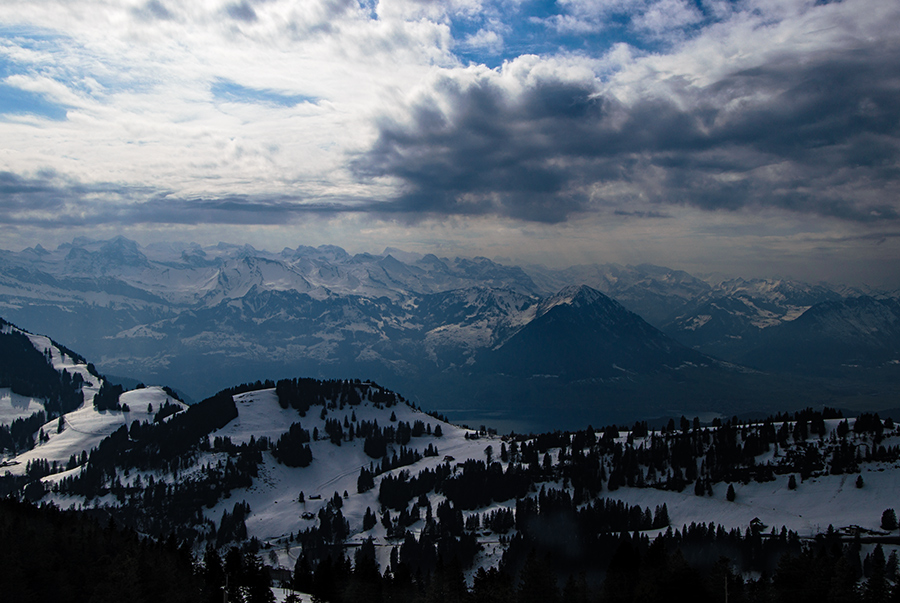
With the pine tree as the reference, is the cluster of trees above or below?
above

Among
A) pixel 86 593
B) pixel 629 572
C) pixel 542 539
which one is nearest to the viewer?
pixel 86 593

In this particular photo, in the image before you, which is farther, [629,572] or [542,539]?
[542,539]

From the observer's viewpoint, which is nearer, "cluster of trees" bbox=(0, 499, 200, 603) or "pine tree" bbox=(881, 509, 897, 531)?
"cluster of trees" bbox=(0, 499, 200, 603)

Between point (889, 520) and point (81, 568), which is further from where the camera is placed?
point (889, 520)

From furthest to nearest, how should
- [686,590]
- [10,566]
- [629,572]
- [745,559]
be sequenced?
[745,559]
[629,572]
[686,590]
[10,566]

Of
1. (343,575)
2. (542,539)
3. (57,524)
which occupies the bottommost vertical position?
(542,539)

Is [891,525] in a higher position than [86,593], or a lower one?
lower

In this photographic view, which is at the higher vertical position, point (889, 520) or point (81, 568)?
point (81, 568)

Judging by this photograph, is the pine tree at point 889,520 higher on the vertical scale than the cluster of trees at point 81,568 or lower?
lower

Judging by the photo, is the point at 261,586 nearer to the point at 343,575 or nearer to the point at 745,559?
the point at 343,575

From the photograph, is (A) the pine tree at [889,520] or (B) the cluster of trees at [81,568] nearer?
(B) the cluster of trees at [81,568]

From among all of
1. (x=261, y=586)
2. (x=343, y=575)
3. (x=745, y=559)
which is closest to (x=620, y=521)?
(x=745, y=559)
